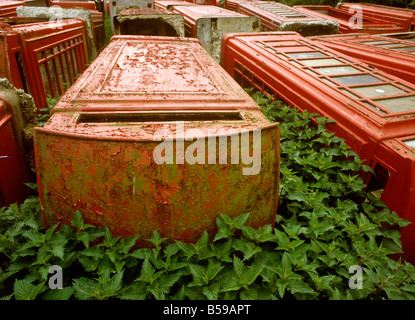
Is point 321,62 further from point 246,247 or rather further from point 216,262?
point 216,262

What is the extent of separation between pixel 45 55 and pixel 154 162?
2.67 m

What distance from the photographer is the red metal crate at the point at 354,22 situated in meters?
5.70

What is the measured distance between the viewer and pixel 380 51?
11.5 feet

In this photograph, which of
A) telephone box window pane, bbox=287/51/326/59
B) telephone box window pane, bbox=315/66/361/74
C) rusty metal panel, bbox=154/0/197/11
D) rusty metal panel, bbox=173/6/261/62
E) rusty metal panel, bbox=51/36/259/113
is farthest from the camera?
rusty metal panel, bbox=154/0/197/11

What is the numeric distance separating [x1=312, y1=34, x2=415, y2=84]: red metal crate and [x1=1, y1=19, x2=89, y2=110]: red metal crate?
352 centimetres

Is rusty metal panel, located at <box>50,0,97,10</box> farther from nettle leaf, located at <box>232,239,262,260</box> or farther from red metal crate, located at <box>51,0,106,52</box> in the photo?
nettle leaf, located at <box>232,239,262,260</box>

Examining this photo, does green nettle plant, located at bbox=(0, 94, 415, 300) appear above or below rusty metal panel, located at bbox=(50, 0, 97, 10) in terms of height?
below

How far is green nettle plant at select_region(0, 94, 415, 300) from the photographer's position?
1325 mm

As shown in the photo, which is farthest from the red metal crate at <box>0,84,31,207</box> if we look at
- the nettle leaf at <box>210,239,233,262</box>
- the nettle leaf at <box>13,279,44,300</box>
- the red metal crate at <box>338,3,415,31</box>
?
the red metal crate at <box>338,3,415,31</box>

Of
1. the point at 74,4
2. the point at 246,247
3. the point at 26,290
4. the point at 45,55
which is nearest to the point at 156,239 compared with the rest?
the point at 246,247

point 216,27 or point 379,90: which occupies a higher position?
point 216,27

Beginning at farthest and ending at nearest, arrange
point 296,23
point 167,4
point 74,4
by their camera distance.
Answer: point 74,4
point 167,4
point 296,23
